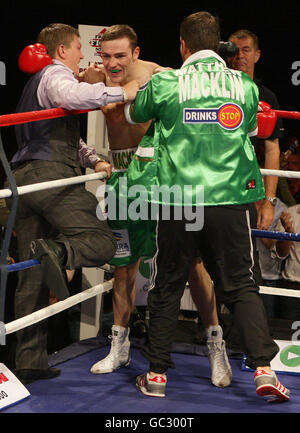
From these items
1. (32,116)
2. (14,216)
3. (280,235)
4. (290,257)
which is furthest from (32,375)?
(290,257)

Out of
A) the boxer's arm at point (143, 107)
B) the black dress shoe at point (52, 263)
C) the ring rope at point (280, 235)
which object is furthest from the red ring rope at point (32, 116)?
the ring rope at point (280, 235)

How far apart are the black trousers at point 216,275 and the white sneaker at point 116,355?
320 millimetres

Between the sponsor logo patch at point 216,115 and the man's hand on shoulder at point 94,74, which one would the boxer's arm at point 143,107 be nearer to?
the sponsor logo patch at point 216,115

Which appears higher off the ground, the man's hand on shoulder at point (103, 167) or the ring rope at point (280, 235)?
the man's hand on shoulder at point (103, 167)

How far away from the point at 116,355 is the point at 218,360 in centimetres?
41

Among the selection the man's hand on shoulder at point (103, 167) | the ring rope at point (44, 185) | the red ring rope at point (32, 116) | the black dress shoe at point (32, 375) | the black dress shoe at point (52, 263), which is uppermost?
the red ring rope at point (32, 116)

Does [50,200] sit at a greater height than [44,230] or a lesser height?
greater

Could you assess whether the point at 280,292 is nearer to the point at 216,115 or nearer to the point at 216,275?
the point at 216,275

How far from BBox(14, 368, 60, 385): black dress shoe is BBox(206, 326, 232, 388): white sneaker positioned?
1.95ft

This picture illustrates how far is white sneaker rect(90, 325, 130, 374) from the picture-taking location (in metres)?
2.73

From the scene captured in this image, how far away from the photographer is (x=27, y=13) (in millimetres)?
4793

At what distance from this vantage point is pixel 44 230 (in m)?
2.60

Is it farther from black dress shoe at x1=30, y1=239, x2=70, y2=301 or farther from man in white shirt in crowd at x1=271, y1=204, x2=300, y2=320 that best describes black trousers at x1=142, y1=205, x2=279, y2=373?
man in white shirt in crowd at x1=271, y1=204, x2=300, y2=320

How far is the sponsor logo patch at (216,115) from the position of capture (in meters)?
2.31
